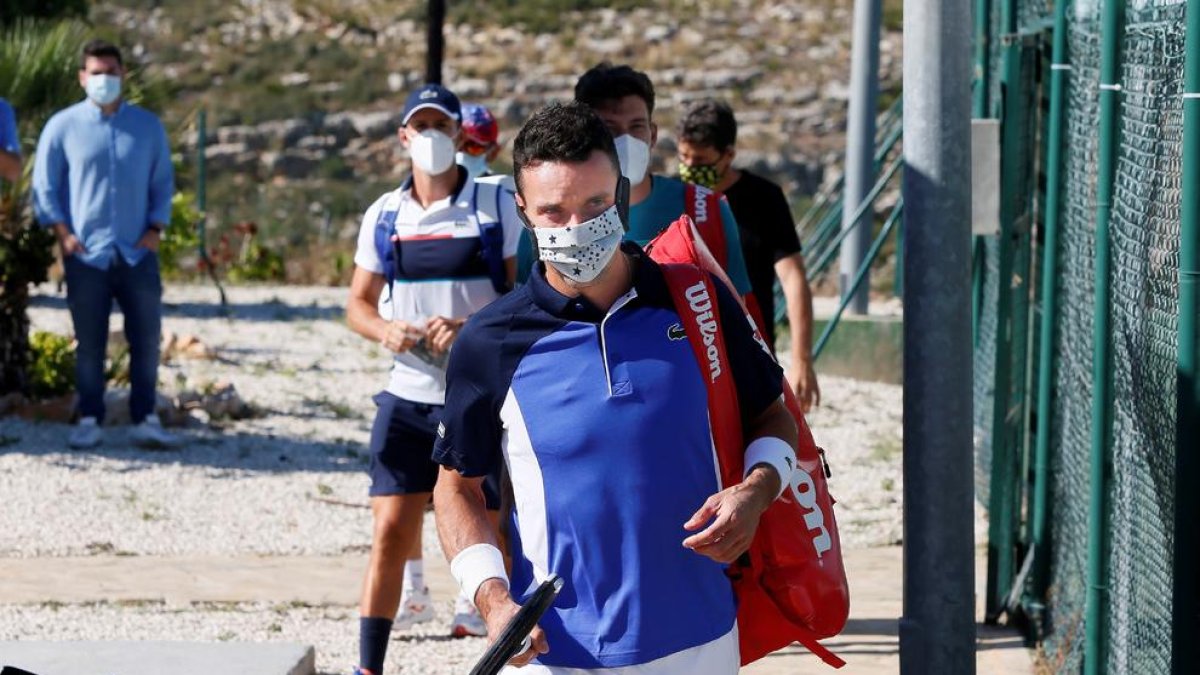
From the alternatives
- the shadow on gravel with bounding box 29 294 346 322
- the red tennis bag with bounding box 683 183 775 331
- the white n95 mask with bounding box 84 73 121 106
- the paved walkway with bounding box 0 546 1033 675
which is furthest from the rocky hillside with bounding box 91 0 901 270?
the red tennis bag with bounding box 683 183 775 331

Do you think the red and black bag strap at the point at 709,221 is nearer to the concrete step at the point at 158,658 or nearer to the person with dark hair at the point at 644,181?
the person with dark hair at the point at 644,181

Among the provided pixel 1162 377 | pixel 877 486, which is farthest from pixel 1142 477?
pixel 877 486

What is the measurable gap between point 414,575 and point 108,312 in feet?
13.3

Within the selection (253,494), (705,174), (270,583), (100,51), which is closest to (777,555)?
(705,174)

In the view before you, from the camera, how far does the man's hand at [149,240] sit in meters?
10.2

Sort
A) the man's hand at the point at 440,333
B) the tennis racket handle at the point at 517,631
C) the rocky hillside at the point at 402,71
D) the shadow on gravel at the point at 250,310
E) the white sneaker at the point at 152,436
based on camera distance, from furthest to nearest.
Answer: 1. the rocky hillside at the point at 402,71
2. the shadow on gravel at the point at 250,310
3. the white sneaker at the point at 152,436
4. the man's hand at the point at 440,333
5. the tennis racket handle at the point at 517,631

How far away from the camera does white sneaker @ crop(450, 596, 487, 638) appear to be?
6852mm

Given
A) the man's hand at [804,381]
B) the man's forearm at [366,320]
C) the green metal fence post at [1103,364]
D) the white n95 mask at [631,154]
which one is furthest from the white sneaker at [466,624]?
the green metal fence post at [1103,364]

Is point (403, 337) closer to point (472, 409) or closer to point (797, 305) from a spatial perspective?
point (797, 305)

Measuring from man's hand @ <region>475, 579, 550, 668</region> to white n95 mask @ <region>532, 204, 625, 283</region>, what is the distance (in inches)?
22.1

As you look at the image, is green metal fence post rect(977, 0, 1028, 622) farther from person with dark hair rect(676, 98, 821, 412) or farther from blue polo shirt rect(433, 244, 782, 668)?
blue polo shirt rect(433, 244, 782, 668)

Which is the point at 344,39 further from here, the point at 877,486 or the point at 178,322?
the point at 877,486

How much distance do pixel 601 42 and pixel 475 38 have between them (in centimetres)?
397

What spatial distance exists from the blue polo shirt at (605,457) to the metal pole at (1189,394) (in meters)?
0.86
